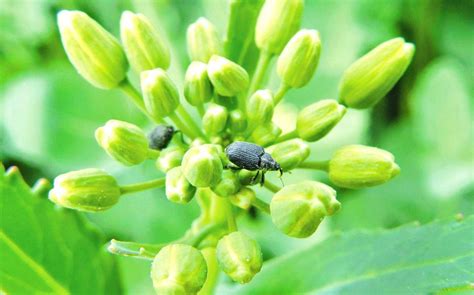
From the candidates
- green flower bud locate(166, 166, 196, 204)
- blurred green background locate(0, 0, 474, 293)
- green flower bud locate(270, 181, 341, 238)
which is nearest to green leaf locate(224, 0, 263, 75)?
green flower bud locate(166, 166, 196, 204)

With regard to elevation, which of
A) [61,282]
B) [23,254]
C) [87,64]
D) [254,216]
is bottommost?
[254,216]

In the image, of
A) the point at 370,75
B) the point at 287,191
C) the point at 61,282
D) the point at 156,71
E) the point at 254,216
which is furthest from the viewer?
the point at 254,216

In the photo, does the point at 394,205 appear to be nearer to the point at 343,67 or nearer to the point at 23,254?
the point at 343,67

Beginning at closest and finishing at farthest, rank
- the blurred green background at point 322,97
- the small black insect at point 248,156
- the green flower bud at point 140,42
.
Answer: the small black insect at point 248,156 → the green flower bud at point 140,42 → the blurred green background at point 322,97

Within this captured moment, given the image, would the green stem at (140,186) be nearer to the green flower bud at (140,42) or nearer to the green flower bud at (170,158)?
the green flower bud at (170,158)

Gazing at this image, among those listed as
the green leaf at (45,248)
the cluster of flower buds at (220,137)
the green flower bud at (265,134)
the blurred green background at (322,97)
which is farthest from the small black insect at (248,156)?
the blurred green background at (322,97)

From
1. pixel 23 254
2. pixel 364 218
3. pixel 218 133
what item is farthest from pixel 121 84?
pixel 364 218
